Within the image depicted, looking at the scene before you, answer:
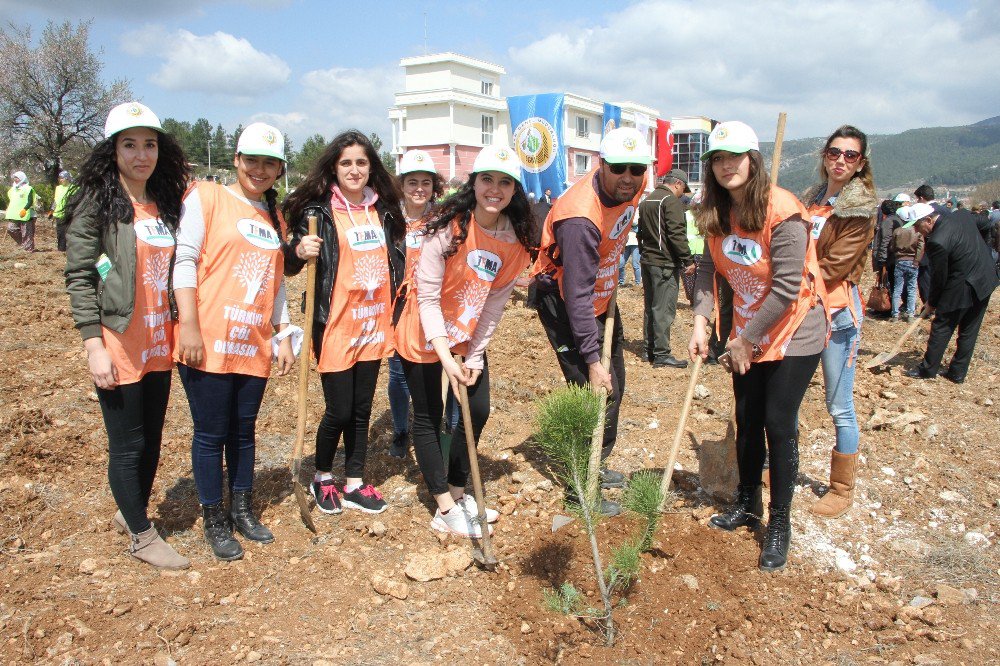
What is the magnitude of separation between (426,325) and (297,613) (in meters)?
1.34

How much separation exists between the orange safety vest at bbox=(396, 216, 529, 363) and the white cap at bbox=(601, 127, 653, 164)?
23.2 inches

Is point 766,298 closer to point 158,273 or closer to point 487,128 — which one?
point 158,273

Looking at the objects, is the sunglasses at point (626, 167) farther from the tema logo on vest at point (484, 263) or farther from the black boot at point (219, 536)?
the black boot at point (219, 536)

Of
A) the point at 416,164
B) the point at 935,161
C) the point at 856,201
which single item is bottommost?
the point at 856,201

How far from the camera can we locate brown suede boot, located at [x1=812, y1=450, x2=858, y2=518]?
12.3 ft

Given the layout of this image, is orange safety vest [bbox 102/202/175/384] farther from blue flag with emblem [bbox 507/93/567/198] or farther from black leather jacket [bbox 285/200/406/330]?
blue flag with emblem [bbox 507/93/567/198]

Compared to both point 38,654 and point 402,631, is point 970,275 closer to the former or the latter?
point 402,631

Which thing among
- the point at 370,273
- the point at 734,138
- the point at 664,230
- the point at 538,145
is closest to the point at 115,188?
the point at 370,273

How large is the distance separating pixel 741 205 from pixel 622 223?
64 cm

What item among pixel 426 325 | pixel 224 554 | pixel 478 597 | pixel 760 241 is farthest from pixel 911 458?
pixel 224 554

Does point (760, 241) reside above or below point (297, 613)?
above

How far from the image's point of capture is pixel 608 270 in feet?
11.4

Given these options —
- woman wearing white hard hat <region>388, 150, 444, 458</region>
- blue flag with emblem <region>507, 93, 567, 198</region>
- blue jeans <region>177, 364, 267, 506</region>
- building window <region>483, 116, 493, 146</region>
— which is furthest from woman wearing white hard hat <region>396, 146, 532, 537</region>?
building window <region>483, 116, 493, 146</region>

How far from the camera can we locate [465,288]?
3.18m
